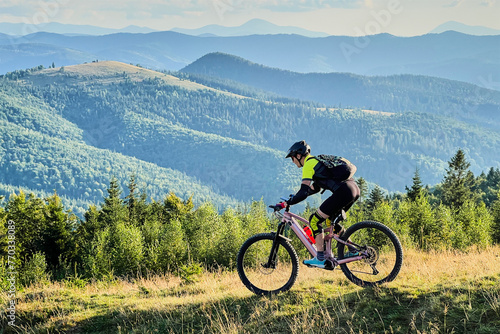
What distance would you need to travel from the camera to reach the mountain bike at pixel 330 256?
8.12 m

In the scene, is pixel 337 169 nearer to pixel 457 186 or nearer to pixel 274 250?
pixel 274 250

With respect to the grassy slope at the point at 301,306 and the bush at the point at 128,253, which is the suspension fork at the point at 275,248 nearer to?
the grassy slope at the point at 301,306

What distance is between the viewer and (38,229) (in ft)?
166

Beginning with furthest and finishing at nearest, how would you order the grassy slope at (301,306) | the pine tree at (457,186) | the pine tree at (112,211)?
the pine tree at (457,186) → the pine tree at (112,211) → the grassy slope at (301,306)

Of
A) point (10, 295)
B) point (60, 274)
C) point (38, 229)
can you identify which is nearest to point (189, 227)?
point (60, 274)

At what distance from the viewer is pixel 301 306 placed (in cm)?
770

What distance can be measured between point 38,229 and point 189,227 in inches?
780

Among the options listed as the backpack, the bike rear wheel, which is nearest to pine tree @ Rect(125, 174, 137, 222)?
the bike rear wheel

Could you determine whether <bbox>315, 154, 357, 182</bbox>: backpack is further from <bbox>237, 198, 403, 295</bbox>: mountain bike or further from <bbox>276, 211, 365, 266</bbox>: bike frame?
<bbox>276, 211, 365, 266</bbox>: bike frame

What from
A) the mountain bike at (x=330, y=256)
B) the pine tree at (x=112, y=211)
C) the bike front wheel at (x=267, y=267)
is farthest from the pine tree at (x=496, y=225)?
the pine tree at (x=112, y=211)

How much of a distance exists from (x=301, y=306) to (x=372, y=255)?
167 cm

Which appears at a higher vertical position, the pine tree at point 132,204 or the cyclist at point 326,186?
the cyclist at point 326,186

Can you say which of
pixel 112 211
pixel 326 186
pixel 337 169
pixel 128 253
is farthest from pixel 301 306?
pixel 112 211

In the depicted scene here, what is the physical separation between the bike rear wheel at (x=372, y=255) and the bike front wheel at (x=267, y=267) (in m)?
1.07
